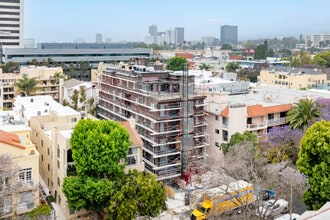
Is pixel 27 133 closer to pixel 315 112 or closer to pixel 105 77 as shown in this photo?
pixel 105 77

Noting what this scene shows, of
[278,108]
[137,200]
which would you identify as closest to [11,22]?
[278,108]

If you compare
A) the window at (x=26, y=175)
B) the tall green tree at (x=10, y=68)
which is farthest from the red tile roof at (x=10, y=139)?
the tall green tree at (x=10, y=68)

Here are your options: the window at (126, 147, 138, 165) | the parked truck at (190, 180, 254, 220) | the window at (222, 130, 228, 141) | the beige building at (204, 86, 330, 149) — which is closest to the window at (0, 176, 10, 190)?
the window at (126, 147, 138, 165)

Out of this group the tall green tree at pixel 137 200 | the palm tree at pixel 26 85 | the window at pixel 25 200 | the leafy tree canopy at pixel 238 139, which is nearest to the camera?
the tall green tree at pixel 137 200

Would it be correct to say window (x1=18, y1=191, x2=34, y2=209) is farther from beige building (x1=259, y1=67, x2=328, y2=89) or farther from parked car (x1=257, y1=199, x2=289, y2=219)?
beige building (x1=259, y1=67, x2=328, y2=89)

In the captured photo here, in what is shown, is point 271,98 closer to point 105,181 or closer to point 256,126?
point 256,126

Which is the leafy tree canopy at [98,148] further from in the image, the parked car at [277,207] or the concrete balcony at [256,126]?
the concrete balcony at [256,126]
